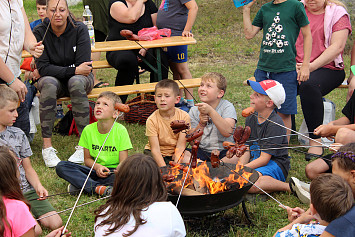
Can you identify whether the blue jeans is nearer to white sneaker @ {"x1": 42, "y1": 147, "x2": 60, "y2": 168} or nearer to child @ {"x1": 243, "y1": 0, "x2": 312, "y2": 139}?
white sneaker @ {"x1": 42, "y1": 147, "x2": 60, "y2": 168}

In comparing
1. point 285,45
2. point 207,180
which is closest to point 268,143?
point 207,180

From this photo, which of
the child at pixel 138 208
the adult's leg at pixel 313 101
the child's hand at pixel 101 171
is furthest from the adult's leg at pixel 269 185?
the child at pixel 138 208

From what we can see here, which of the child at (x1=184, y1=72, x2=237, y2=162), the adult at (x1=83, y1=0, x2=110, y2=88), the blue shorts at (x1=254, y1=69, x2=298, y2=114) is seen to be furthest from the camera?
the adult at (x1=83, y1=0, x2=110, y2=88)

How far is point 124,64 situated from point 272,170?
9.06 ft

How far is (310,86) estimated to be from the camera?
514 centimetres

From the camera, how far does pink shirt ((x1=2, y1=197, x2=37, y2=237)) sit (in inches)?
103

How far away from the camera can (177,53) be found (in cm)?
640

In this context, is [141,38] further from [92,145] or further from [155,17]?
[92,145]

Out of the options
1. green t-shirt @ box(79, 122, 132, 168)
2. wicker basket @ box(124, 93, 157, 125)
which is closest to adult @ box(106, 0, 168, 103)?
wicker basket @ box(124, 93, 157, 125)

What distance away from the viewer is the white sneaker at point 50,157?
4.84 m

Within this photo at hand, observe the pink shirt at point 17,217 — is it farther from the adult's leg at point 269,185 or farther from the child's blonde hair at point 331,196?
the adult's leg at point 269,185

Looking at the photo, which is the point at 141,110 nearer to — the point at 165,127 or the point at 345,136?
the point at 165,127

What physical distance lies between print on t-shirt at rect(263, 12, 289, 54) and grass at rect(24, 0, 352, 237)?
1.19m

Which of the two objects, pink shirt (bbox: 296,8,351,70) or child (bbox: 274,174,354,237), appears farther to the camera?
pink shirt (bbox: 296,8,351,70)
